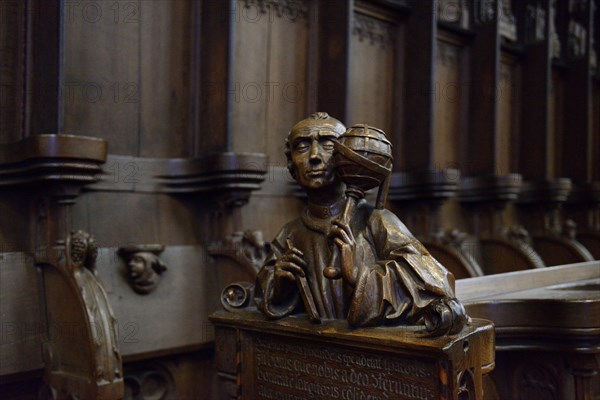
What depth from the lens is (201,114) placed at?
11.1ft

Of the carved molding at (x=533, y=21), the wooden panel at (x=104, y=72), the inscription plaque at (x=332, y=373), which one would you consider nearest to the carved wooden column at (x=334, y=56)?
the wooden panel at (x=104, y=72)

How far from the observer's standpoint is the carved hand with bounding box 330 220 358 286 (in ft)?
5.80

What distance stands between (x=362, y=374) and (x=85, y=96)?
6.70ft

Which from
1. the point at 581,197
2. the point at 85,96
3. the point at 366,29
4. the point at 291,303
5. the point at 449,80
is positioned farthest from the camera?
the point at 581,197

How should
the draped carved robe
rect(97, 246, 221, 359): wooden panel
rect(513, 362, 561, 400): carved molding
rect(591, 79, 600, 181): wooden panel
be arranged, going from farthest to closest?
rect(591, 79, 600, 181): wooden panel, rect(97, 246, 221, 359): wooden panel, rect(513, 362, 561, 400): carved molding, the draped carved robe

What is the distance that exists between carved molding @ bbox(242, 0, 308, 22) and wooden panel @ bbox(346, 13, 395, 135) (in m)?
0.59

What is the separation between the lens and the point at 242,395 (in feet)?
6.71

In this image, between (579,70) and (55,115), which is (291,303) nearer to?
(55,115)

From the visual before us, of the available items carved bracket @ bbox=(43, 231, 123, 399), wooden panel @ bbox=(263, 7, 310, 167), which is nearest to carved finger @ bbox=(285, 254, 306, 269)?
carved bracket @ bbox=(43, 231, 123, 399)

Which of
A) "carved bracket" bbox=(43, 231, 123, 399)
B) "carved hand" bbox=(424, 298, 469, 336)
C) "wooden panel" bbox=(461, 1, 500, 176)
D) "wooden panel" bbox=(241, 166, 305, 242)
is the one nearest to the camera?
"carved hand" bbox=(424, 298, 469, 336)

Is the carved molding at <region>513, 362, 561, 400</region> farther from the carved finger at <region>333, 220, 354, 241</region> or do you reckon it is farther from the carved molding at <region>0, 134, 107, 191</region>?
the carved molding at <region>0, 134, 107, 191</region>

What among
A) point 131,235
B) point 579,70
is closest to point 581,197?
point 579,70

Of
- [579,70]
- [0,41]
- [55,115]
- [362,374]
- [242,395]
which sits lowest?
[242,395]

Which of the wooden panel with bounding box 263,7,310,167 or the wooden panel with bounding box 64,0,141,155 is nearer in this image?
the wooden panel with bounding box 64,0,141,155
